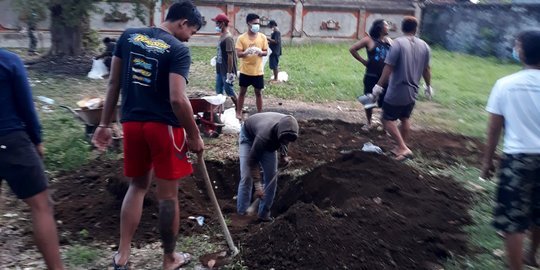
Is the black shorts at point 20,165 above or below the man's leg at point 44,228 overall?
above

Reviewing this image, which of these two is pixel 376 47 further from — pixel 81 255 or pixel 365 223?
pixel 81 255

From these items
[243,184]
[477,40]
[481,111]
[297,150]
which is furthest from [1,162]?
[477,40]

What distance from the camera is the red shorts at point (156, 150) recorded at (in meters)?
4.62

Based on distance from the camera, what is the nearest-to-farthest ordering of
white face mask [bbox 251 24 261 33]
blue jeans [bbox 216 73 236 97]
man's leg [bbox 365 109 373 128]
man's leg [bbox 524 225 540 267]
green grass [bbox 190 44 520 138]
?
man's leg [bbox 524 225 540 267] < man's leg [bbox 365 109 373 128] < white face mask [bbox 251 24 261 33] < blue jeans [bbox 216 73 236 97] < green grass [bbox 190 44 520 138]

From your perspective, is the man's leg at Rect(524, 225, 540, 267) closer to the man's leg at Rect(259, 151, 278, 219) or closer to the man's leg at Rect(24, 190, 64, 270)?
the man's leg at Rect(259, 151, 278, 219)

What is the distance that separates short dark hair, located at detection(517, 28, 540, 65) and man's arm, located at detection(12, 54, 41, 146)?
3535mm

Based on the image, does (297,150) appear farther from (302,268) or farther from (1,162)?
(1,162)

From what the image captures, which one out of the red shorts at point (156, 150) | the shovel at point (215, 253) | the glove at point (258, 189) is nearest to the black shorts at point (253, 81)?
the glove at point (258, 189)

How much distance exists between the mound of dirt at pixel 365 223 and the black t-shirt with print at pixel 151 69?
1.29 meters

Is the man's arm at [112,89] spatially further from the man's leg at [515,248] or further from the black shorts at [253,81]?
the black shorts at [253,81]

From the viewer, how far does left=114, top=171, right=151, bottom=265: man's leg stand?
483 cm

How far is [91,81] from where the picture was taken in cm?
1362

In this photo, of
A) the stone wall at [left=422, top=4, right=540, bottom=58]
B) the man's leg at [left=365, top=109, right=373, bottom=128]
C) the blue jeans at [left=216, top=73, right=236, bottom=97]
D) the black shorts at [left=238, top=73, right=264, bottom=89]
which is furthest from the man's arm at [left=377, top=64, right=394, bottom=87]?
the stone wall at [left=422, top=4, right=540, bottom=58]

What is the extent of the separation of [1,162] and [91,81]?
9.71 meters
